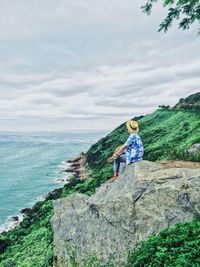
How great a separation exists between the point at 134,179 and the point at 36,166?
65213 mm

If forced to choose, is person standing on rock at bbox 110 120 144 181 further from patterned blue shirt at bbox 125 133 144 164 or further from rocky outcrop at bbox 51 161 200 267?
rocky outcrop at bbox 51 161 200 267

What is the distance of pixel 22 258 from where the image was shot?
19531mm

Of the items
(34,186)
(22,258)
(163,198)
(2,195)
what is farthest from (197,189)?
(34,186)

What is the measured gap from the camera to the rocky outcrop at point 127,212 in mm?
10898

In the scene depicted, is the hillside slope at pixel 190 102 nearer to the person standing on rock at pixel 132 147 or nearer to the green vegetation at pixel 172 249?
the person standing on rock at pixel 132 147

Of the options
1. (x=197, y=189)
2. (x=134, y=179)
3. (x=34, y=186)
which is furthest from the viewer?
(x=34, y=186)

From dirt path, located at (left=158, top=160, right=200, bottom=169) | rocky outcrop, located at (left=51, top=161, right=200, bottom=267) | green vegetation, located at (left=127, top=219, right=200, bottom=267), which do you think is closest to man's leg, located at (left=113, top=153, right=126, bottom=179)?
rocky outcrop, located at (left=51, top=161, right=200, bottom=267)

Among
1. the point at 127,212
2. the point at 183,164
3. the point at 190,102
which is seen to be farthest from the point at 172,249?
the point at 190,102

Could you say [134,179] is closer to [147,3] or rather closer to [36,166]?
[147,3]

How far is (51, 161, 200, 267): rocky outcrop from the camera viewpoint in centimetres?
1090

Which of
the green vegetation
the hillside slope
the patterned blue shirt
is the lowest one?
the green vegetation

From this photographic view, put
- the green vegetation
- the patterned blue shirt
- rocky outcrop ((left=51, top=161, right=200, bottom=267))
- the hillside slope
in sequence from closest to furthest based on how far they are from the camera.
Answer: the green vegetation, rocky outcrop ((left=51, top=161, right=200, bottom=267)), the patterned blue shirt, the hillside slope

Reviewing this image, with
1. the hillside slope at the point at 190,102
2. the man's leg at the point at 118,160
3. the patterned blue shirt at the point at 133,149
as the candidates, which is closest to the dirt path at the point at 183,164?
the patterned blue shirt at the point at 133,149

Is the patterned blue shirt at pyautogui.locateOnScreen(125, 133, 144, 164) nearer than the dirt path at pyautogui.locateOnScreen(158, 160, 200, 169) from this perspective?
Yes
